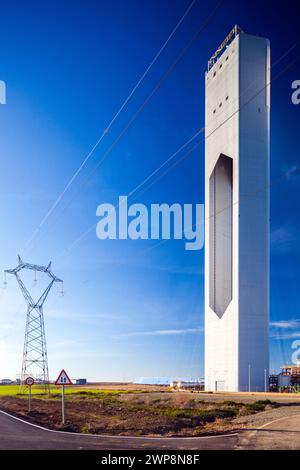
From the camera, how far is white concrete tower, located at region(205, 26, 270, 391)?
75.8 m

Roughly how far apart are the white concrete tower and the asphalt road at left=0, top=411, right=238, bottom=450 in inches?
2241

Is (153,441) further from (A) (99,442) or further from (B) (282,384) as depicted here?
(B) (282,384)

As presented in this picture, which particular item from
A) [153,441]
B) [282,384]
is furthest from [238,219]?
[153,441]

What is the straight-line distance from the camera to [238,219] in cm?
7838

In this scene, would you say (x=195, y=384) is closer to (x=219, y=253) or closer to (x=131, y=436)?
(x=219, y=253)

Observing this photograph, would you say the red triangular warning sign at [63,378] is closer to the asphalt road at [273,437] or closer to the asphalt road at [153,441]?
the asphalt road at [153,441]

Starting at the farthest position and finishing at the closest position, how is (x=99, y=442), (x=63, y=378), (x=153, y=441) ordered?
(x=63, y=378) → (x=153, y=441) → (x=99, y=442)

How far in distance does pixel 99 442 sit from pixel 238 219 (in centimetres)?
6264

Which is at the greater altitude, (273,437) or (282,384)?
(273,437)

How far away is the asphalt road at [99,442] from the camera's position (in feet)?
55.1

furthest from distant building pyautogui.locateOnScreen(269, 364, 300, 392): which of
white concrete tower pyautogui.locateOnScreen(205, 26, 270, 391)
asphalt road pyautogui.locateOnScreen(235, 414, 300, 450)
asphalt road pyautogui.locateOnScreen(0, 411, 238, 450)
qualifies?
asphalt road pyautogui.locateOnScreen(0, 411, 238, 450)
